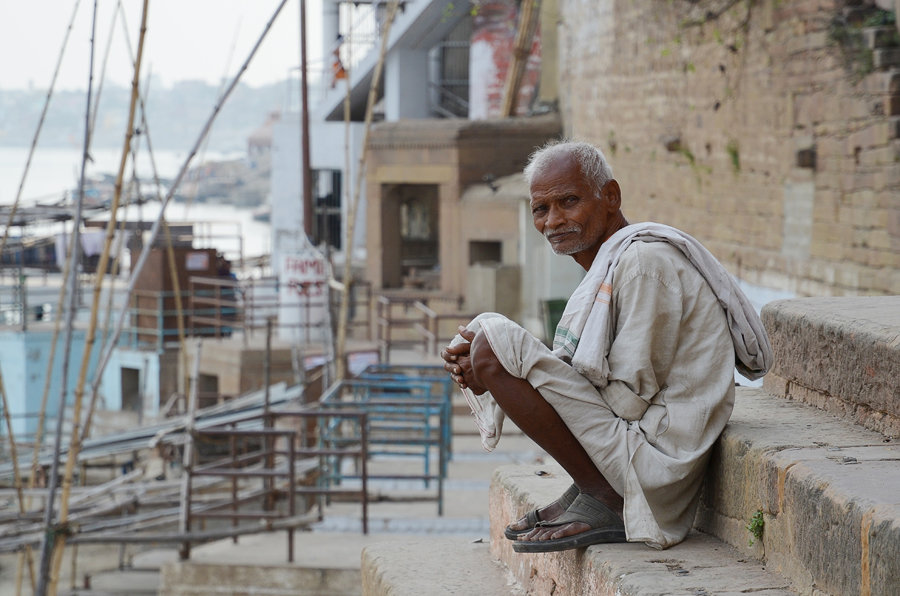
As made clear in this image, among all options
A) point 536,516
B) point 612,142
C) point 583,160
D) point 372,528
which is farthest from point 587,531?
point 612,142

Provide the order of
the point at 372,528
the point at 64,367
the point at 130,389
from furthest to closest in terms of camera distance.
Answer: the point at 130,389
the point at 372,528
the point at 64,367

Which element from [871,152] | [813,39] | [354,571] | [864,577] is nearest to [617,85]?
[813,39]

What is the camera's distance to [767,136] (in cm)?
843

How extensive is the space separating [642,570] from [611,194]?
94 centimetres

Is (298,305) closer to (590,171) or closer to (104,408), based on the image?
(104,408)

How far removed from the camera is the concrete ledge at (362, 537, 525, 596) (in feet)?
11.5

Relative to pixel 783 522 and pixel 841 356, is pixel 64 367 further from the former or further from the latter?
pixel 783 522

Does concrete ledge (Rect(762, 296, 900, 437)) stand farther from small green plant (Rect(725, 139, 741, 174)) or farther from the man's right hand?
small green plant (Rect(725, 139, 741, 174))

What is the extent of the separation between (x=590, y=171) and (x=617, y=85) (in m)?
10.4

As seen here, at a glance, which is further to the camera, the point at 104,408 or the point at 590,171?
the point at 104,408

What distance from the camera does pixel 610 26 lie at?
1320cm

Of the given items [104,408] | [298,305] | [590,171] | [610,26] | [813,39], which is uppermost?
[610,26]

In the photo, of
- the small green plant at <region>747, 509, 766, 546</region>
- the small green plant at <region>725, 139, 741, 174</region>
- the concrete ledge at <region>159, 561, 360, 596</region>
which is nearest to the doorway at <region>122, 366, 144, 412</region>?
the concrete ledge at <region>159, 561, 360, 596</region>

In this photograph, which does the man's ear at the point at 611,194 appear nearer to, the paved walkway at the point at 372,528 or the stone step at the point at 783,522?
the stone step at the point at 783,522
